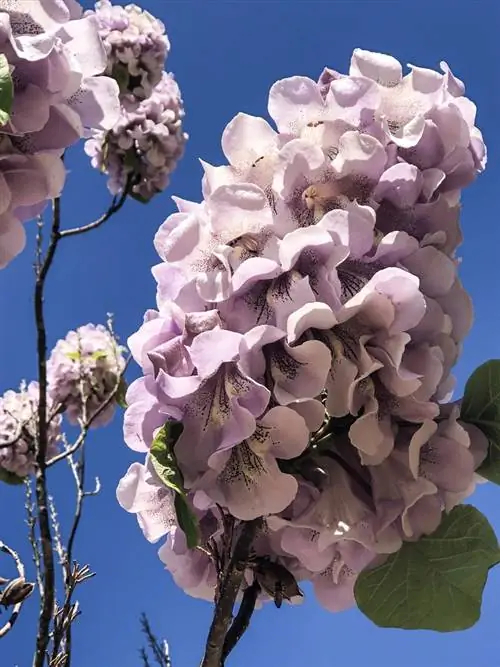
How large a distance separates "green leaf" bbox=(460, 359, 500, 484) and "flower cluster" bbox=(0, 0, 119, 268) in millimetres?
277

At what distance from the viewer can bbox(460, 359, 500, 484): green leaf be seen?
1.50 feet

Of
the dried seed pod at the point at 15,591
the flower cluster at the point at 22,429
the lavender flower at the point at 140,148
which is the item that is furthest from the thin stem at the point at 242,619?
the lavender flower at the point at 140,148

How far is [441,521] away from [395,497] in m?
0.04

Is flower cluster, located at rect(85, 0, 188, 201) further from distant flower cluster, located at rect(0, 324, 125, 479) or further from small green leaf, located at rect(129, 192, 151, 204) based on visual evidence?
distant flower cluster, located at rect(0, 324, 125, 479)

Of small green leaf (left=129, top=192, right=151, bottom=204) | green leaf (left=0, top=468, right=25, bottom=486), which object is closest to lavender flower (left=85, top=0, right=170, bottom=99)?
small green leaf (left=129, top=192, right=151, bottom=204)

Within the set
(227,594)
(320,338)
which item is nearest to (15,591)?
(227,594)

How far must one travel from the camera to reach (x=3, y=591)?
1.44ft

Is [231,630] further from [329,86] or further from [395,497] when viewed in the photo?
[329,86]

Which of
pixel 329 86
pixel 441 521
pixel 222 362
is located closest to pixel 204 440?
pixel 222 362

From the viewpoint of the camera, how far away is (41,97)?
41 centimetres

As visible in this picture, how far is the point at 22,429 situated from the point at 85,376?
0.31 meters

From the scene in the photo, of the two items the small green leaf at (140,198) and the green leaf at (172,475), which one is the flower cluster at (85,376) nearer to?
the small green leaf at (140,198)

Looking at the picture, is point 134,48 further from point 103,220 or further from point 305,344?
point 305,344

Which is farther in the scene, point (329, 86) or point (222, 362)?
point (329, 86)
